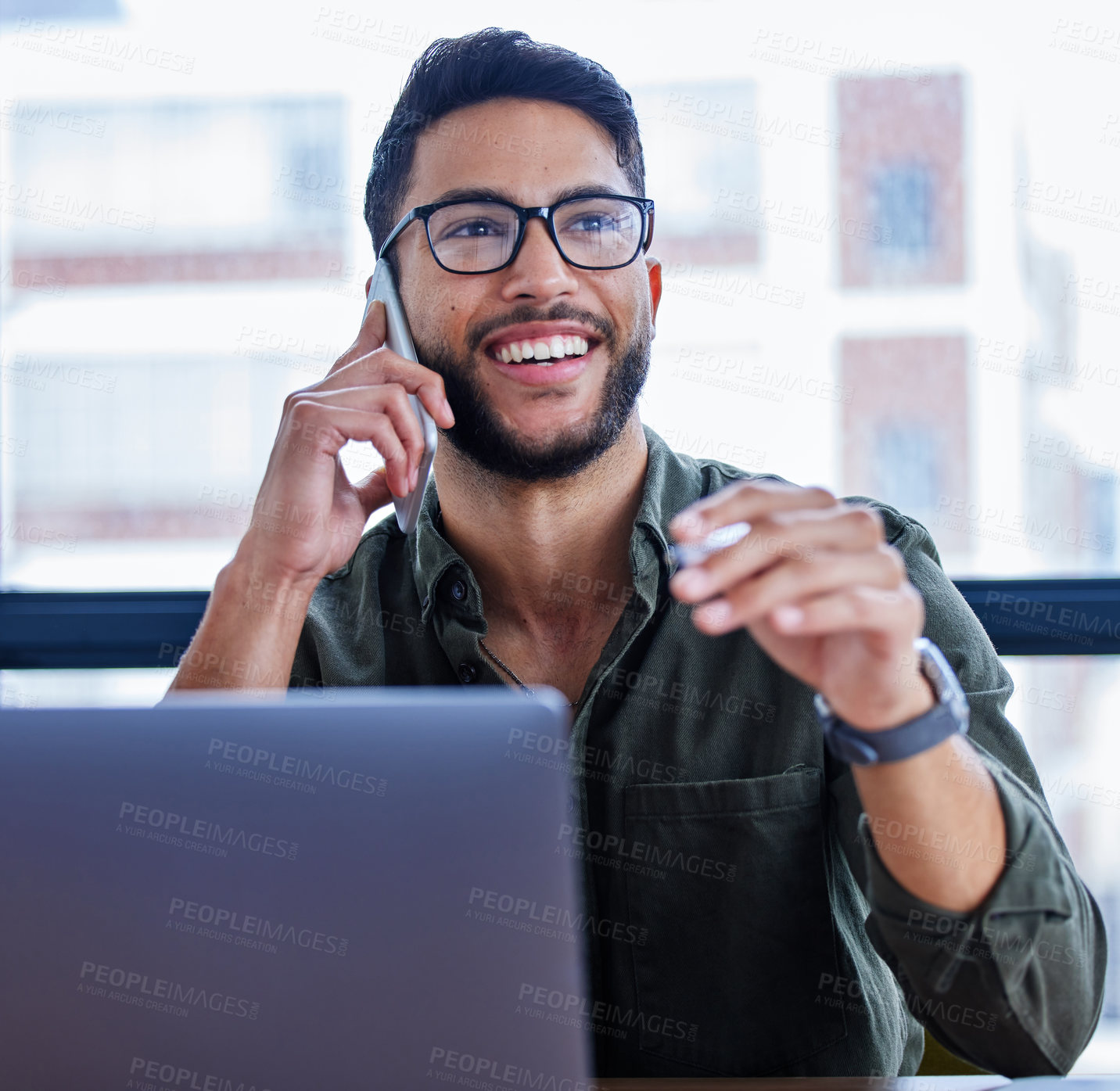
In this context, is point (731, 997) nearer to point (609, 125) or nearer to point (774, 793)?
point (774, 793)

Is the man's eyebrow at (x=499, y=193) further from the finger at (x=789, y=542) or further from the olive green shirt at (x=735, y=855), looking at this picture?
the finger at (x=789, y=542)

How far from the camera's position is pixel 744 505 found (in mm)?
744

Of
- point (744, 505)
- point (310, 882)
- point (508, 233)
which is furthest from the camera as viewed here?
point (508, 233)

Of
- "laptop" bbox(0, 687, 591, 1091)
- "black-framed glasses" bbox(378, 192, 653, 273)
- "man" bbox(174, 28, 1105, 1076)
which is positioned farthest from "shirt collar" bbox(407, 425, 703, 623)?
"laptop" bbox(0, 687, 591, 1091)

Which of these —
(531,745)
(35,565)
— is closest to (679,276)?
(35,565)

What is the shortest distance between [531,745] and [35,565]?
181cm

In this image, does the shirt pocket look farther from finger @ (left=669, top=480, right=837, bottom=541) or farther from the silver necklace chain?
finger @ (left=669, top=480, right=837, bottom=541)

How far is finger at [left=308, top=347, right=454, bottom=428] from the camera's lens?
51.1 inches

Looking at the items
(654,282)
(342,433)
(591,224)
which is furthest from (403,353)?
(654,282)

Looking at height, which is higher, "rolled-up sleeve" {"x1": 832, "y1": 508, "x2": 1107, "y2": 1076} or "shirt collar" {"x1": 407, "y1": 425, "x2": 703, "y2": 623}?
"shirt collar" {"x1": 407, "y1": 425, "x2": 703, "y2": 623}

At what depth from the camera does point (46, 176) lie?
2.02 meters

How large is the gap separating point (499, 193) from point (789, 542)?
80 centimetres

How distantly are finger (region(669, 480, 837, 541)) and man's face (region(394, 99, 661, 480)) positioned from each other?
0.62 m

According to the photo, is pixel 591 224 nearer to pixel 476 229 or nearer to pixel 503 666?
pixel 476 229
